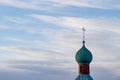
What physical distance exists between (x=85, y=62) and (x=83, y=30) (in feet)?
17.0

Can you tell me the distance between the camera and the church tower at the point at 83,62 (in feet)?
353

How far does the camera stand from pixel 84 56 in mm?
108500

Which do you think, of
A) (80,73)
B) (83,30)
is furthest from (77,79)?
(83,30)

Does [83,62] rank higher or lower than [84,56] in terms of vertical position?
lower

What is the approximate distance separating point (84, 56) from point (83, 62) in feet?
3.00

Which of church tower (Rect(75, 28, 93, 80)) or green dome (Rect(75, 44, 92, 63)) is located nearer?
church tower (Rect(75, 28, 93, 80))

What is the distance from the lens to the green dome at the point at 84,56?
10838cm

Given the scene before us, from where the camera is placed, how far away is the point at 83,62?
10850 centimetres

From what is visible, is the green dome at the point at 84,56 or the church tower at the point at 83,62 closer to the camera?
the church tower at the point at 83,62

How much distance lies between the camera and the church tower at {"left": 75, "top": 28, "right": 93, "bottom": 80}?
353 feet

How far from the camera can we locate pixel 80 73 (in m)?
108

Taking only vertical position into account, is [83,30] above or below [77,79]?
above

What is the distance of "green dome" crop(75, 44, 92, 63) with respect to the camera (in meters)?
108

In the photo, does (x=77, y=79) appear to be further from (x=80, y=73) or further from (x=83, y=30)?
A: (x=83, y=30)
